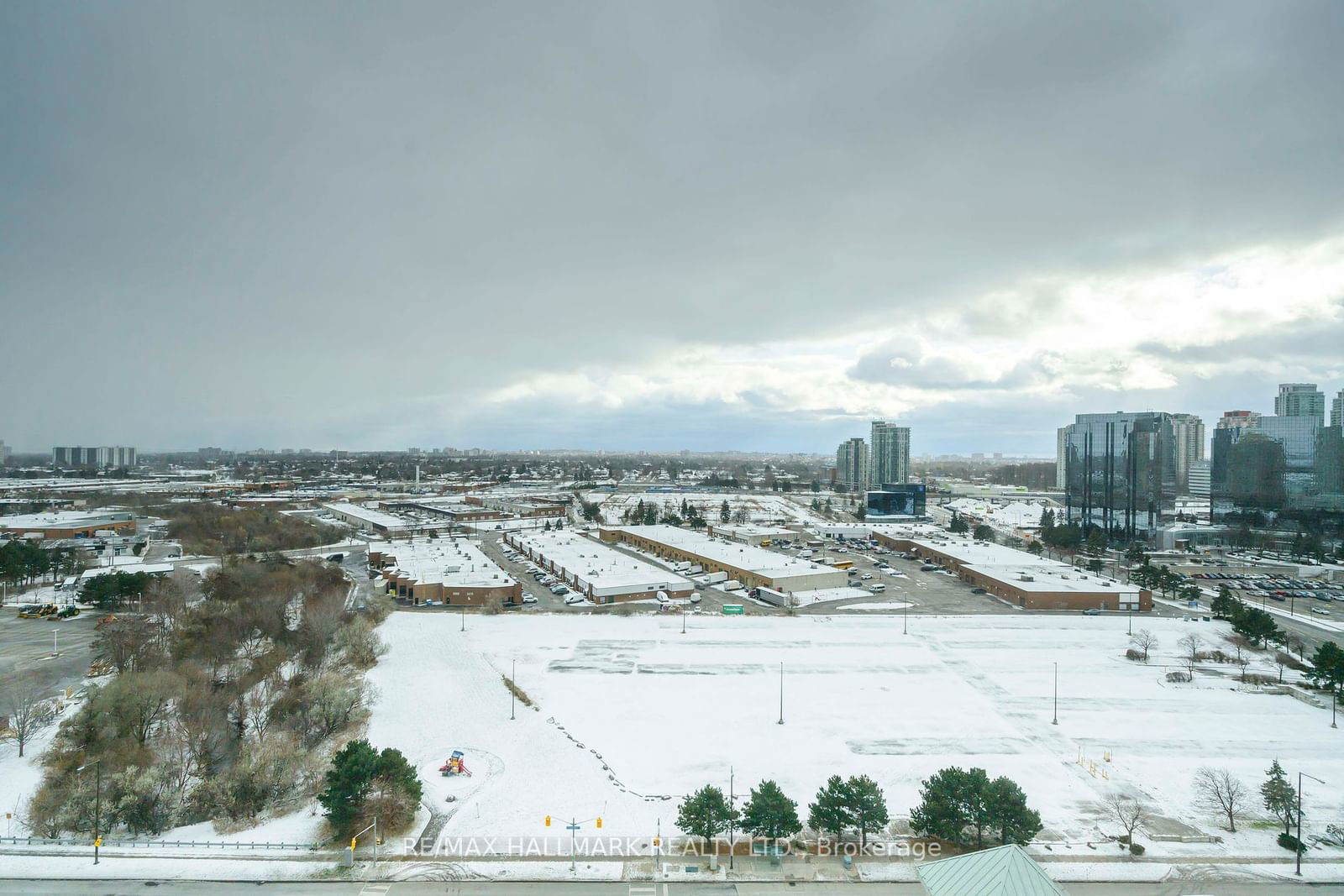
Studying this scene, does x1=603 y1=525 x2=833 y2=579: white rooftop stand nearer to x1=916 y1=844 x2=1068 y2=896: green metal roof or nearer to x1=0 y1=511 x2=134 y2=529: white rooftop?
x1=916 y1=844 x2=1068 y2=896: green metal roof

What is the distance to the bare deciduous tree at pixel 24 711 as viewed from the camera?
13258 mm

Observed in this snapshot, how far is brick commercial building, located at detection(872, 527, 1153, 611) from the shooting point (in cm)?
2653

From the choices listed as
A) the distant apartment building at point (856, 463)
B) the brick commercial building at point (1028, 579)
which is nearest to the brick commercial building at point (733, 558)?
the brick commercial building at point (1028, 579)

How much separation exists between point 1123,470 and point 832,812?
47021 mm

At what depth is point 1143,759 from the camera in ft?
42.5

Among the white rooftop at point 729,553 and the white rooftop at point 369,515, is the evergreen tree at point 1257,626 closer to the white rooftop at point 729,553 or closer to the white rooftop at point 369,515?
the white rooftop at point 729,553

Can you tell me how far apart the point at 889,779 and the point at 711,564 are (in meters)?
20.8

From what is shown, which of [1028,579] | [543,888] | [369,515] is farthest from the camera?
[369,515]

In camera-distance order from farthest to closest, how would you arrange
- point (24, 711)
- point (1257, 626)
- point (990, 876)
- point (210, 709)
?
1. point (1257, 626)
2. point (210, 709)
3. point (24, 711)
4. point (990, 876)

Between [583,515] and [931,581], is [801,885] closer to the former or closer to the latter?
[931,581]

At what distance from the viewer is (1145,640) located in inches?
811

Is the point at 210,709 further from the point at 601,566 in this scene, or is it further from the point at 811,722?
the point at 601,566

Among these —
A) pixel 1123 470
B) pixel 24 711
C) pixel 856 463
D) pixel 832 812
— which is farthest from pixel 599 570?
pixel 856 463

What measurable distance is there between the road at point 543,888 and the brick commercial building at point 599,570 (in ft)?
58.8
